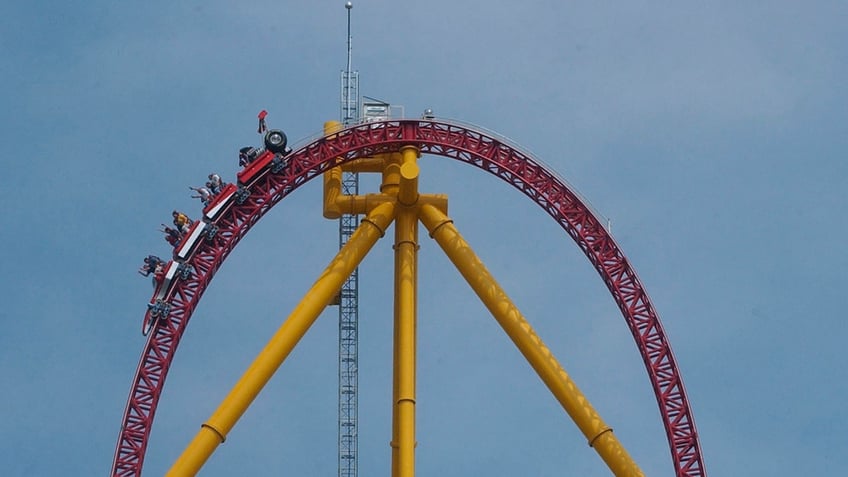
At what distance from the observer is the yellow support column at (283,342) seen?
81000 millimetres

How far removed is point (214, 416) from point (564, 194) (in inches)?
517

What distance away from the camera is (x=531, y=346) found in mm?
83812

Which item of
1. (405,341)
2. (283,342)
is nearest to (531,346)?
(405,341)

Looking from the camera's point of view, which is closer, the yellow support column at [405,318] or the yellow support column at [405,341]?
the yellow support column at [405,341]

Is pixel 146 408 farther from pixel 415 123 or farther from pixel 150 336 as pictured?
pixel 415 123

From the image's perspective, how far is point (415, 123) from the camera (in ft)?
281

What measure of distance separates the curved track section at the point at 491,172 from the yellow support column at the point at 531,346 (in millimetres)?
1899

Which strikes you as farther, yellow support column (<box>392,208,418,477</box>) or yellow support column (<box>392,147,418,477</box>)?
yellow support column (<box>392,147,418,477</box>)

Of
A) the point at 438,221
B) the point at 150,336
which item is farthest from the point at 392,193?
the point at 150,336

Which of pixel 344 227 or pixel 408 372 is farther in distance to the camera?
pixel 344 227

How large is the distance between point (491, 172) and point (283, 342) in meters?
8.70

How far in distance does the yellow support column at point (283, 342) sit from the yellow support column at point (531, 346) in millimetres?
1973

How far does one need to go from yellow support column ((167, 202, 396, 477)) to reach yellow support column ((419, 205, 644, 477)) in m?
1.97

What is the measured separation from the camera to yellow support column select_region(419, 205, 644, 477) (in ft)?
273
